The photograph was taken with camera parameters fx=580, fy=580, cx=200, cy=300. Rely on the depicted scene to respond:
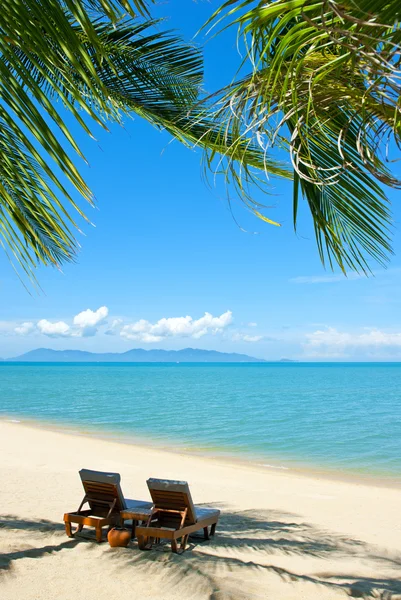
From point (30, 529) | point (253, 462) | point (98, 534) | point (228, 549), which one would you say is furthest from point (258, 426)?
point (98, 534)

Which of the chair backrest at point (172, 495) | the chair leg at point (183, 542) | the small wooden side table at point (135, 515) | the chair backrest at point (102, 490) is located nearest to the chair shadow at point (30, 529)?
the chair backrest at point (102, 490)

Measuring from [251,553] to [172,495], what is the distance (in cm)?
103

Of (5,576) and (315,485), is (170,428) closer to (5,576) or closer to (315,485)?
(315,485)

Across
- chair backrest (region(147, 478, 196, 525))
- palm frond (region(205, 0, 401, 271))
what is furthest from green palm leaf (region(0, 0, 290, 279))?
chair backrest (region(147, 478, 196, 525))

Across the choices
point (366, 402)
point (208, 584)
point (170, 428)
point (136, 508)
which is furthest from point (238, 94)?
point (366, 402)

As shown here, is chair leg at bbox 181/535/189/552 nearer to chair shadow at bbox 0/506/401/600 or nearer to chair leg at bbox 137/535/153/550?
chair shadow at bbox 0/506/401/600

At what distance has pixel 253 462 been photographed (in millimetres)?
15484

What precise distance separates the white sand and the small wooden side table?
255mm

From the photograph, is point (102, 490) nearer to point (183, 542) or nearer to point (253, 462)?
point (183, 542)

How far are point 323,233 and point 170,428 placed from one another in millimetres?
21520

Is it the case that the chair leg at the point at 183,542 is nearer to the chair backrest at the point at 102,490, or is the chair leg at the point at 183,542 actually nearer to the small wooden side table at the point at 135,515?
the small wooden side table at the point at 135,515

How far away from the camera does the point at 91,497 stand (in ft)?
20.1

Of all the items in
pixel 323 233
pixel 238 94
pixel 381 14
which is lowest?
pixel 323 233

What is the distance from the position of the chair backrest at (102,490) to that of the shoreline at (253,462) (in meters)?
8.35
